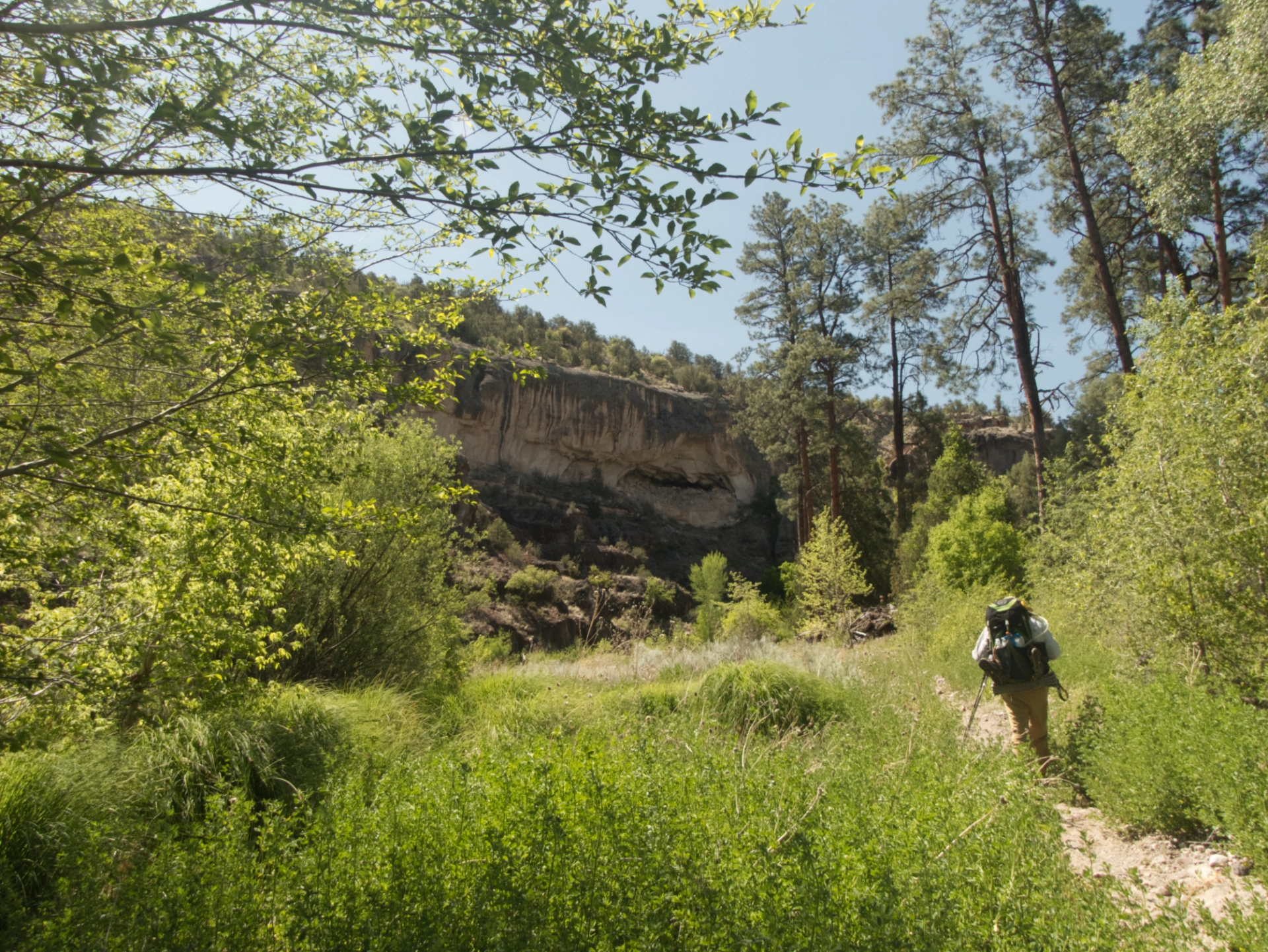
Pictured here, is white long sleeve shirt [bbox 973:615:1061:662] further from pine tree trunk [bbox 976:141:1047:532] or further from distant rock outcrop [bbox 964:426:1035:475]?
distant rock outcrop [bbox 964:426:1035:475]

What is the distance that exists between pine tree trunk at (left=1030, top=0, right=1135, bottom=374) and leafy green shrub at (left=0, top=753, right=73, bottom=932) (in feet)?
49.8

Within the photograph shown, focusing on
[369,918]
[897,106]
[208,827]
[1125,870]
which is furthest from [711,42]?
[897,106]

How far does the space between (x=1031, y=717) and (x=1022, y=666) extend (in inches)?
19.9

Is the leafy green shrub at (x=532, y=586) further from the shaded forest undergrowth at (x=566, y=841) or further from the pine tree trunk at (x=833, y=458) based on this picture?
the shaded forest undergrowth at (x=566, y=841)

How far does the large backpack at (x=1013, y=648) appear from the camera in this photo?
18.8 ft

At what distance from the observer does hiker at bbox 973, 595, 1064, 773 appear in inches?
225

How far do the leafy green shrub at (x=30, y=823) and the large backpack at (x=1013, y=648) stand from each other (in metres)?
6.37

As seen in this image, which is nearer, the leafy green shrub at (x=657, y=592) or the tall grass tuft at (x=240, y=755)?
the tall grass tuft at (x=240, y=755)

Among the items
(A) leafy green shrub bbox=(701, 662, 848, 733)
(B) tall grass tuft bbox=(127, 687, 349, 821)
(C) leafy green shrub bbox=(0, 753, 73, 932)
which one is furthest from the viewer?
(A) leafy green shrub bbox=(701, 662, 848, 733)

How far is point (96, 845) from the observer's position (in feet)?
8.63

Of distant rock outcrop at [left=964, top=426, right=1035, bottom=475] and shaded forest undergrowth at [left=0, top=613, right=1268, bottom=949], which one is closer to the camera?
shaded forest undergrowth at [left=0, top=613, right=1268, bottom=949]

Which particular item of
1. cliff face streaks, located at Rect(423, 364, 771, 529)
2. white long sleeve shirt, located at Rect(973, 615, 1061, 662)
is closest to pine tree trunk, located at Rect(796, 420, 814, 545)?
cliff face streaks, located at Rect(423, 364, 771, 529)

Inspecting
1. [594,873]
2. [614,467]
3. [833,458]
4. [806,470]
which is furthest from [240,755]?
[614,467]

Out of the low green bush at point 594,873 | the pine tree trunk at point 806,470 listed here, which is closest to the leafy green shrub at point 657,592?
the pine tree trunk at point 806,470
